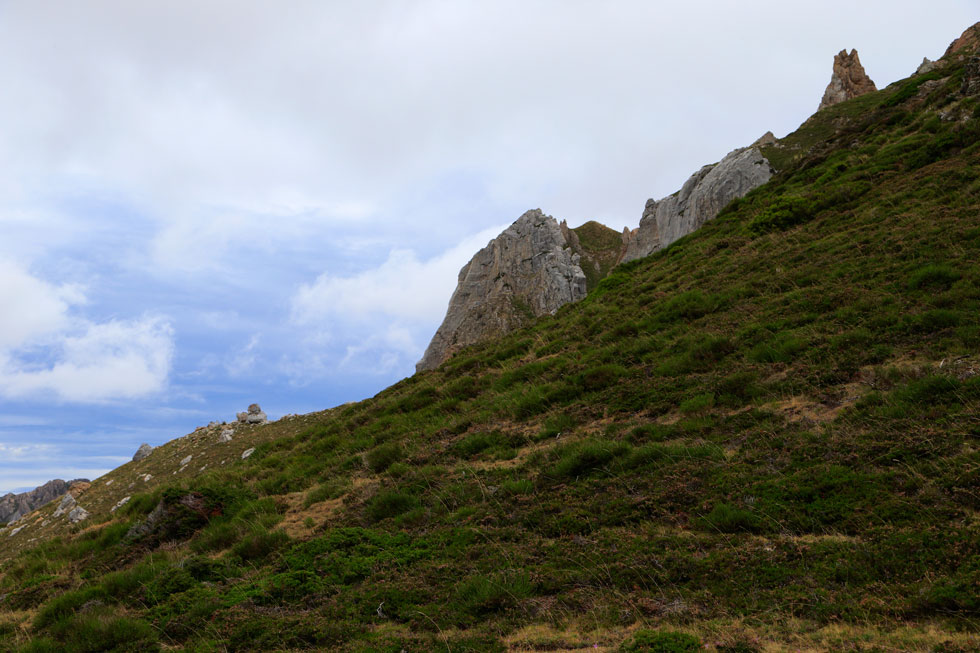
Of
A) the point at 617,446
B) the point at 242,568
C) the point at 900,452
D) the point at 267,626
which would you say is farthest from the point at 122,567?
the point at 900,452

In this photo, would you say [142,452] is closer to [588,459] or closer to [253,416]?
[253,416]

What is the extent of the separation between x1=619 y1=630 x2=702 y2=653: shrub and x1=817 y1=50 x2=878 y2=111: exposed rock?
7033 centimetres

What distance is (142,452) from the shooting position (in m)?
38.4

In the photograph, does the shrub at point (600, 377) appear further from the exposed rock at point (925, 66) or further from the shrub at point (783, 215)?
the exposed rock at point (925, 66)

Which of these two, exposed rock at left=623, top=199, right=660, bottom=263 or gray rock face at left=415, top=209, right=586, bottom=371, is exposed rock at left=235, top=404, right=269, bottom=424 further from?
exposed rock at left=623, top=199, right=660, bottom=263

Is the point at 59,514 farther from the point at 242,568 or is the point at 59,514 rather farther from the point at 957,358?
the point at 957,358

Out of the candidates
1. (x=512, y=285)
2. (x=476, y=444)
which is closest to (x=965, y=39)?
(x=512, y=285)

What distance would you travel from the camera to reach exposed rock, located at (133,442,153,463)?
3738cm

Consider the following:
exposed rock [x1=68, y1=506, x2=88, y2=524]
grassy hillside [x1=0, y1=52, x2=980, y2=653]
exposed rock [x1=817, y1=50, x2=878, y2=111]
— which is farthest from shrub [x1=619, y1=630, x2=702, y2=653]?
exposed rock [x1=817, y1=50, x2=878, y2=111]

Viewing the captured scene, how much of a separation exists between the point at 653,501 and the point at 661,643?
3.28 m

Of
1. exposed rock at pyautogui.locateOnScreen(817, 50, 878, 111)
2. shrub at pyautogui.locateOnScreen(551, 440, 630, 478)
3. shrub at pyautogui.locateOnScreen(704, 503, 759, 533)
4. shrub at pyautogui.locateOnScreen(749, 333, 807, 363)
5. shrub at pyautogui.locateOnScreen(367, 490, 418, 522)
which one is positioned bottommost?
shrub at pyautogui.locateOnScreen(704, 503, 759, 533)

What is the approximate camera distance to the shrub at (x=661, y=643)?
15.5ft

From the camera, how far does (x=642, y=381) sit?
1302 cm

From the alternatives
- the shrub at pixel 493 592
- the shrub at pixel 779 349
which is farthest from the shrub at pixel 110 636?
the shrub at pixel 779 349
